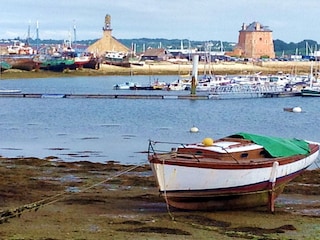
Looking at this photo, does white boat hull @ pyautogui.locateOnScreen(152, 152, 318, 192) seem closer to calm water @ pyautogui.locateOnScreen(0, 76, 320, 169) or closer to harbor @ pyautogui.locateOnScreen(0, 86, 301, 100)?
calm water @ pyautogui.locateOnScreen(0, 76, 320, 169)

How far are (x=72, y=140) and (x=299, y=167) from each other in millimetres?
17506

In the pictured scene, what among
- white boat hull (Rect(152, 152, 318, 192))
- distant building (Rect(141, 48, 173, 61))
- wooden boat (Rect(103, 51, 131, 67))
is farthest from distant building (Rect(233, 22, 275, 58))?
white boat hull (Rect(152, 152, 318, 192))

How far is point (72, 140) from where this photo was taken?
32938 millimetres

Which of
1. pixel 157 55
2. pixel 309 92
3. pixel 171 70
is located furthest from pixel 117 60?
pixel 309 92

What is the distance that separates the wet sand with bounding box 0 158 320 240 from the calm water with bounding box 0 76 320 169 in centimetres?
689

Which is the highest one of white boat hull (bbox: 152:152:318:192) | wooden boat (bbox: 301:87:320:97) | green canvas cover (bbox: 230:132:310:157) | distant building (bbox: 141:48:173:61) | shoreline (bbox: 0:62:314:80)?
green canvas cover (bbox: 230:132:310:157)

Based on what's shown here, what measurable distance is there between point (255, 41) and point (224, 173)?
17973 centimetres

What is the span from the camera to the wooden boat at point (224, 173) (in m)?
14.2

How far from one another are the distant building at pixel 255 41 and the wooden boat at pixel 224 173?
177346mm

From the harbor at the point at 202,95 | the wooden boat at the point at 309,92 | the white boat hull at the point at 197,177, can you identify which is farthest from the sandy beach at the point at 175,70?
the white boat hull at the point at 197,177

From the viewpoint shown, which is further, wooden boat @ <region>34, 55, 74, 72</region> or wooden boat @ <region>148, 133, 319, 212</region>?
wooden boat @ <region>34, 55, 74, 72</region>

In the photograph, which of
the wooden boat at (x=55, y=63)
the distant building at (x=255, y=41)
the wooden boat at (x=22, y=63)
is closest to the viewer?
the wooden boat at (x=22, y=63)

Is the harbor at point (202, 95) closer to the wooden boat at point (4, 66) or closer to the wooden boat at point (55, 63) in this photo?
the wooden boat at point (4, 66)

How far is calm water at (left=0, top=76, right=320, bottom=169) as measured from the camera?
29.6 m
